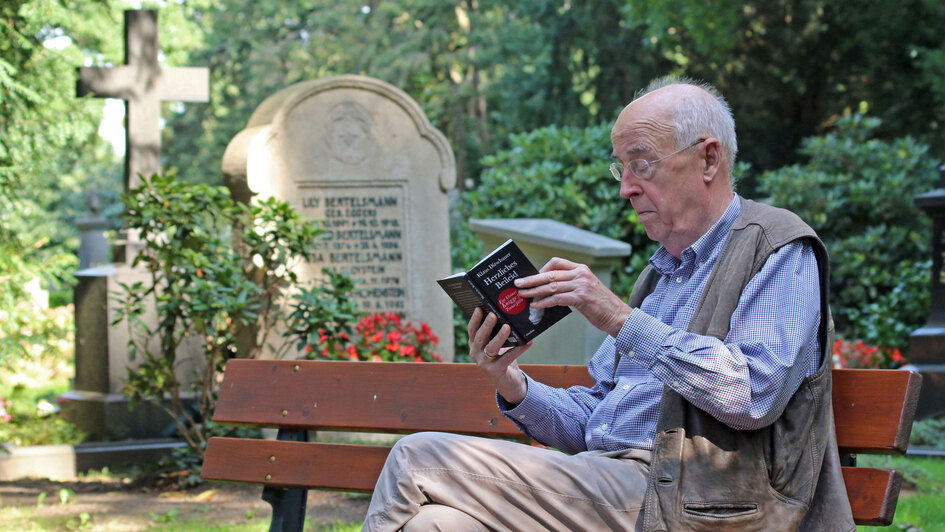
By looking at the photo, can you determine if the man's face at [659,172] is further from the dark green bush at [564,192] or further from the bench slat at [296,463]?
the dark green bush at [564,192]

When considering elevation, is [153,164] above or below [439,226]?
above

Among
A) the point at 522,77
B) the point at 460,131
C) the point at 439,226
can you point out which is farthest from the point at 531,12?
the point at 439,226

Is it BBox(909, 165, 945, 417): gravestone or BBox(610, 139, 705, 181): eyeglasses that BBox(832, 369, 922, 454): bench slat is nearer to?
BBox(610, 139, 705, 181): eyeglasses

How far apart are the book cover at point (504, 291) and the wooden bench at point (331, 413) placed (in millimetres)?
617

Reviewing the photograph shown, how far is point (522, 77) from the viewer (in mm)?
21578

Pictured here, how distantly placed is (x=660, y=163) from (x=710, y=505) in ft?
2.94

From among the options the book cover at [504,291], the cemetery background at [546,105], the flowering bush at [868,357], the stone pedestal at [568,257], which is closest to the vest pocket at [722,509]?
the book cover at [504,291]

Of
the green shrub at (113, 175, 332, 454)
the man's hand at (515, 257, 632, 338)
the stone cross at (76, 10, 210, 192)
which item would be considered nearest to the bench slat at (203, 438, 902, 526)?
the man's hand at (515, 257, 632, 338)

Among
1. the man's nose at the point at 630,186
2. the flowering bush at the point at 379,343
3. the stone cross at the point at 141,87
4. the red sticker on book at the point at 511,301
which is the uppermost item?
the stone cross at the point at 141,87

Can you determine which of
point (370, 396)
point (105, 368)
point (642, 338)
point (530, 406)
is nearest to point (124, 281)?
point (105, 368)

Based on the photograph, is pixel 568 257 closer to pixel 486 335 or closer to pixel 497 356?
pixel 497 356

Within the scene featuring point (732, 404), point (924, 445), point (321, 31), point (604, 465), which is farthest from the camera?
point (321, 31)

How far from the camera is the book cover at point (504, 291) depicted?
2.39 metres

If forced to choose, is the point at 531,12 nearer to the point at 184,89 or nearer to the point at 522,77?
the point at 522,77
